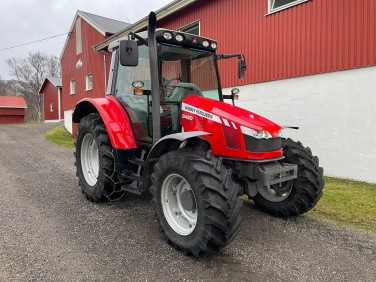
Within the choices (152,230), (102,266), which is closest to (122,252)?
(102,266)

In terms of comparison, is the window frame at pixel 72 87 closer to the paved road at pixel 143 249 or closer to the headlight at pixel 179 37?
the paved road at pixel 143 249

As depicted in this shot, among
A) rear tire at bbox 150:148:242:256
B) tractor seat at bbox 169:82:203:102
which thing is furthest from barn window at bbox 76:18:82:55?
rear tire at bbox 150:148:242:256

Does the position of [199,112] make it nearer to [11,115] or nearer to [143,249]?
[143,249]

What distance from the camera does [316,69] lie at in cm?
704

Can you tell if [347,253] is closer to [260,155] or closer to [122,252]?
[260,155]

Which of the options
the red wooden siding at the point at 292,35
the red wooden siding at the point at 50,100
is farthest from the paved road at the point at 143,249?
the red wooden siding at the point at 50,100

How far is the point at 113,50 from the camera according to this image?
4727 mm

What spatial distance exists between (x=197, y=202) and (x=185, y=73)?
1.93 meters

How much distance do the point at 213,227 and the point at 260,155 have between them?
0.97m

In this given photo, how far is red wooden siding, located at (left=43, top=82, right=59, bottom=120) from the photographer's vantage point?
104 feet

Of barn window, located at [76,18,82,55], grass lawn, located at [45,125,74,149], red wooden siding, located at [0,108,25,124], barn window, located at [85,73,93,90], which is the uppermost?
barn window, located at [76,18,82,55]

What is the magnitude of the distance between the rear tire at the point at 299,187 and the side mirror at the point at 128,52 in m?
2.22

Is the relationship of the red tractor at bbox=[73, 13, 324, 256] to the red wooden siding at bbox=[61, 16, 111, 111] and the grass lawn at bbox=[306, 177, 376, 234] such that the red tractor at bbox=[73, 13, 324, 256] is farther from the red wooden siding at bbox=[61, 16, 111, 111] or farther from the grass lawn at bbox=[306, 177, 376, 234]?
the red wooden siding at bbox=[61, 16, 111, 111]

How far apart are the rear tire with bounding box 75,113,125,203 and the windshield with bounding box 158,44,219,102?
1.26 metres
